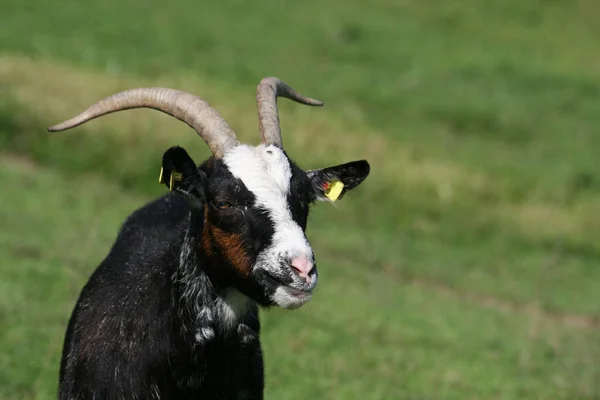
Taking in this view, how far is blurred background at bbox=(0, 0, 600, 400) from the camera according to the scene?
56.1 feet

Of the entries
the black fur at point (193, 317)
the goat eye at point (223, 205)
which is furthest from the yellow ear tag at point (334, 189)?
the goat eye at point (223, 205)

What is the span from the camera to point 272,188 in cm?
821

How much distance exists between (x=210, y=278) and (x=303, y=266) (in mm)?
1028

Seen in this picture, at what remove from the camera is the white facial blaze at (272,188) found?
25.4ft

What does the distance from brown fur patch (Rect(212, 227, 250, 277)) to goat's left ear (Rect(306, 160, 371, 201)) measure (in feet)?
3.41

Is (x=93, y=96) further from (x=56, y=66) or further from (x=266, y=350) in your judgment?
(x=266, y=350)

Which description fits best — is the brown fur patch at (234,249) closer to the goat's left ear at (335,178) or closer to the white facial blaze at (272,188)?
the white facial blaze at (272,188)

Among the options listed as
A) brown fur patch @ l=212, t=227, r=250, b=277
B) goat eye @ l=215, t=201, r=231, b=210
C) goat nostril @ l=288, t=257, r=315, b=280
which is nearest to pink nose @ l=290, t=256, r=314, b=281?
goat nostril @ l=288, t=257, r=315, b=280

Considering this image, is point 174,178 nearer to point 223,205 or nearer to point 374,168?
point 223,205

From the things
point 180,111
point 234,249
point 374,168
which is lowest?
point 374,168

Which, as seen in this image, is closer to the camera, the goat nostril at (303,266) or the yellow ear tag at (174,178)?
the goat nostril at (303,266)

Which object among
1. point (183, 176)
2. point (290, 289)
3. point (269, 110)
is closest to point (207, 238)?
point (183, 176)

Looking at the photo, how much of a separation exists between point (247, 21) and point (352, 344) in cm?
2182

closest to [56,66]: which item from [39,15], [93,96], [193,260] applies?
[93,96]
